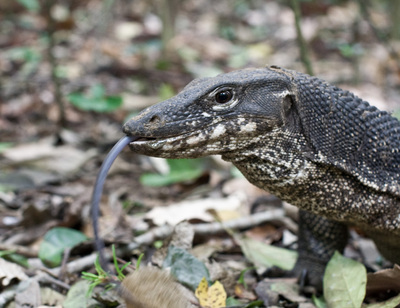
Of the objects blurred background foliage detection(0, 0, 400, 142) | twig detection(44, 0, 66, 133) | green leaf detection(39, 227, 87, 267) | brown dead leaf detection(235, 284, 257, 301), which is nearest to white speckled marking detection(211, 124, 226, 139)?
brown dead leaf detection(235, 284, 257, 301)

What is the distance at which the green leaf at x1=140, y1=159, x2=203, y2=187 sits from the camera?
5277 millimetres

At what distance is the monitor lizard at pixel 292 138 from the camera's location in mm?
2998

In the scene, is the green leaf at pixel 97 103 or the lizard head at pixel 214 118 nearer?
the lizard head at pixel 214 118

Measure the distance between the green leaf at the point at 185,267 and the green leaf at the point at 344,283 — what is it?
798 millimetres

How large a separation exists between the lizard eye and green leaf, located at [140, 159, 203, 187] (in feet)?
7.53

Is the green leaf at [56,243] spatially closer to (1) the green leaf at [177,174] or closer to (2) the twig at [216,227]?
(2) the twig at [216,227]

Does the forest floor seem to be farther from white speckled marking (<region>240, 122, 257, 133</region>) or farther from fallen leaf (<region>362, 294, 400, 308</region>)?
white speckled marking (<region>240, 122, 257, 133</region>)

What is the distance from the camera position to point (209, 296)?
3133 mm

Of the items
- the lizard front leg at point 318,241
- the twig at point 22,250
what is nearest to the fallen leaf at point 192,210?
the lizard front leg at point 318,241

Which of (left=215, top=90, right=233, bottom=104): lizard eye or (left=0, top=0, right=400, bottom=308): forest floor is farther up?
(left=215, top=90, right=233, bottom=104): lizard eye

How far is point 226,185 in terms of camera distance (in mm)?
5457

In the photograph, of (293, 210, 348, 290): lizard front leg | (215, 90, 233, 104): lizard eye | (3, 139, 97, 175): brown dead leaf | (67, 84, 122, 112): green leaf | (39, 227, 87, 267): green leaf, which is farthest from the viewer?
(67, 84, 122, 112): green leaf

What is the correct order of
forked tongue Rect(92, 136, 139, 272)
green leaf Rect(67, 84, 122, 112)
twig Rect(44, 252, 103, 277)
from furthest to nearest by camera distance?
1. green leaf Rect(67, 84, 122, 112)
2. twig Rect(44, 252, 103, 277)
3. forked tongue Rect(92, 136, 139, 272)

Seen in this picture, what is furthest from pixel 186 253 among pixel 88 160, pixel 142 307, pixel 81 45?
pixel 81 45
